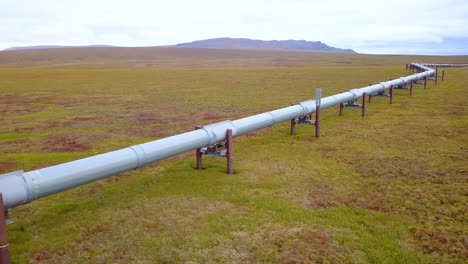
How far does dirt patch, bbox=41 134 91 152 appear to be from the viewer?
37.6 ft

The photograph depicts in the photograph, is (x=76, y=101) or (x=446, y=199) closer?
(x=446, y=199)

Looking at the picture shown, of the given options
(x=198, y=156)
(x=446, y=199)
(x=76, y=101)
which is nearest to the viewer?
(x=446, y=199)

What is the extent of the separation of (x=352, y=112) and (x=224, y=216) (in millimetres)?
12213

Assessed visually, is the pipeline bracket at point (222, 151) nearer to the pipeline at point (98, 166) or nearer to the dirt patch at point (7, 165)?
the pipeline at point (98, 166)

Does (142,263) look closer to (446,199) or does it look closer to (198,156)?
(198,156)

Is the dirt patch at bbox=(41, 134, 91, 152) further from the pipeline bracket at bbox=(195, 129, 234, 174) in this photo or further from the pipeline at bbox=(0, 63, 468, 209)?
the pipeline at bbox=(0, 63, 468, 209)

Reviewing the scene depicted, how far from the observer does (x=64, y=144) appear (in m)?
12.1

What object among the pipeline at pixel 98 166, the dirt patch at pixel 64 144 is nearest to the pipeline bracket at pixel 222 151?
the pipeline at pixel 98 166

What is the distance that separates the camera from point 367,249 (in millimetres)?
5449

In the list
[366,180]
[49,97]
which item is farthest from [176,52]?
[366,180]

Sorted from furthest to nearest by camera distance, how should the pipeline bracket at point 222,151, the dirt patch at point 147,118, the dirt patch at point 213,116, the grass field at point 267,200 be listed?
the dirt patch at point 213,116 < the dirt patch at point 147,118 < the pipeline bracket at point 222,151 < the grass field at point 267,200

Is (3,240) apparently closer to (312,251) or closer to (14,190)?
(14,190)

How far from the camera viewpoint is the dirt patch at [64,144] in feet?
37.6

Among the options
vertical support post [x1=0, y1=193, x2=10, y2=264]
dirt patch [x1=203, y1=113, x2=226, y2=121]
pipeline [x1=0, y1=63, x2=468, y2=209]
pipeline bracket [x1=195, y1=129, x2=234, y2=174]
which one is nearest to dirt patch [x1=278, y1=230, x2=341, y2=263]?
pipeline [x1=0, y1=63, x2=468, y2=209]
